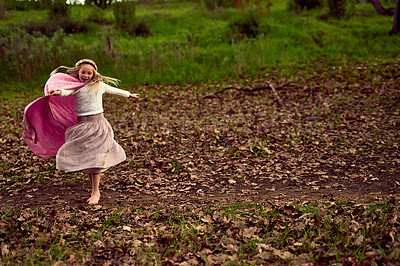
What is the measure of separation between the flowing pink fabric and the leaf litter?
0.89 meters

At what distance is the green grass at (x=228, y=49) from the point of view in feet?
46.8

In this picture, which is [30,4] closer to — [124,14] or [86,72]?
[124,14]

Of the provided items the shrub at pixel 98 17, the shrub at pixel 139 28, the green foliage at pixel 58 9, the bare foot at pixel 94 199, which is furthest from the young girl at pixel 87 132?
the shrub at pixel 98 17

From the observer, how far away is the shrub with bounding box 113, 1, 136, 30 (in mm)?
19141

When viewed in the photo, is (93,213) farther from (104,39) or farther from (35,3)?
(35,3)

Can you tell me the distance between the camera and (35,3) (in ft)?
70.6

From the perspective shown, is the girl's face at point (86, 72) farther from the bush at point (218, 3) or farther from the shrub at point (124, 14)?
the bush at point (218, 3)

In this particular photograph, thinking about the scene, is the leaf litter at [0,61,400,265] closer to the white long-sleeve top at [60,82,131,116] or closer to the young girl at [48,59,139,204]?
the young girl at [48,59,139,204]

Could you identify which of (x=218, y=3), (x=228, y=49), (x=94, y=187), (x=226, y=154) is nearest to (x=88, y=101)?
(x=94, y=187)

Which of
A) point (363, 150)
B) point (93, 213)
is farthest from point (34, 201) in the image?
point (363, 150)

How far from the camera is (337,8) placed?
64.6ft

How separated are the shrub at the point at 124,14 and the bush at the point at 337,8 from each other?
1047 centimetres

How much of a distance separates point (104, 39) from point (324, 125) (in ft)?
32.1

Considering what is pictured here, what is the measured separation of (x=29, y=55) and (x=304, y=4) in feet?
50.5
